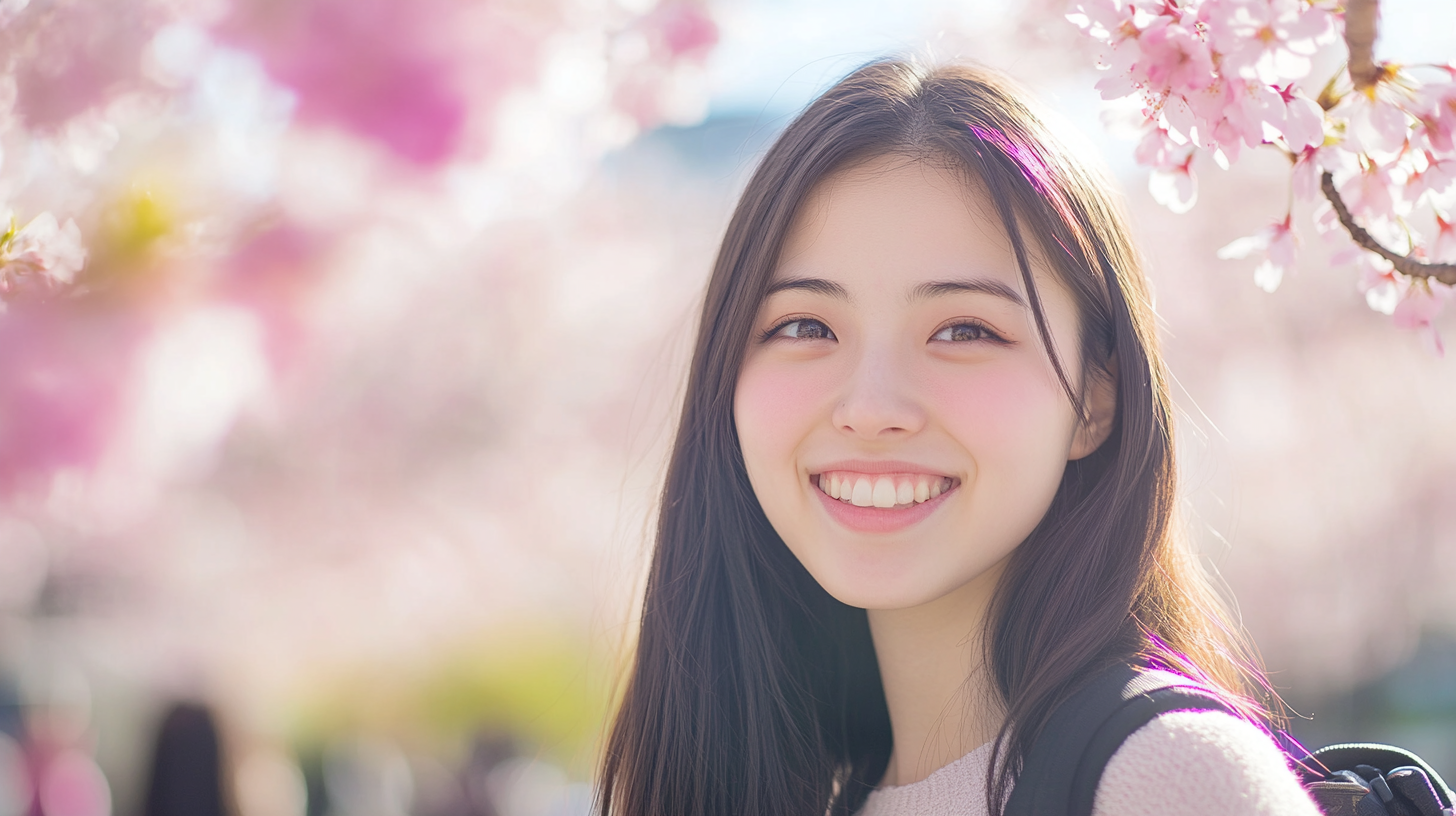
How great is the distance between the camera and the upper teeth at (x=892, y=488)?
1.10 meters

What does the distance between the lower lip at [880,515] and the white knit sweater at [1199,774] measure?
32cm

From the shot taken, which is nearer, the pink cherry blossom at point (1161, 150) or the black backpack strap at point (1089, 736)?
the black backpack strap at point (1089, 736)

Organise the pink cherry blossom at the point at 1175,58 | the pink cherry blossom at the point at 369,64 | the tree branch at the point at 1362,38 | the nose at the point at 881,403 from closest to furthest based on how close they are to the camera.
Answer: the tree branch at the point at 1362,38 < the pink cherry blossom at the point at 1175,58 < the nose at the point at 881,403 < the pink cherry blossom at the point at 369,64

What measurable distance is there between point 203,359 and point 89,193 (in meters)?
0.80

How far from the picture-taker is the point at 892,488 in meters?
1.10

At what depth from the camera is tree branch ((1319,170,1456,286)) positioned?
89 centimetres

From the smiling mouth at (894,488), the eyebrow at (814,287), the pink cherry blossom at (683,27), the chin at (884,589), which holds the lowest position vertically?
the chin at (884,589)

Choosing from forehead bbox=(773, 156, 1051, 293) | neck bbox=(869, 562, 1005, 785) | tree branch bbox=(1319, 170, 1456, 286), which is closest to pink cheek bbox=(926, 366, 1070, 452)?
forehead bbox=(773, 156, 1051, 293)

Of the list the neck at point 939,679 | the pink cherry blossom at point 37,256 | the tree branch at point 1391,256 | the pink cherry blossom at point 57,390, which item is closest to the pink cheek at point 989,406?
the neck at point 939,679

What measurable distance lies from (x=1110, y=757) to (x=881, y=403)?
0.40 m

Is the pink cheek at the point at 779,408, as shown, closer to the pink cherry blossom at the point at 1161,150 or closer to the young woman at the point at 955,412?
the young woman at the point at 955,412

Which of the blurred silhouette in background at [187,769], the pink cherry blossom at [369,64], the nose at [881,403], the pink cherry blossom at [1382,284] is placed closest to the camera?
the nose at [881,403]

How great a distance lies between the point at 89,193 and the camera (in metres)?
1.60

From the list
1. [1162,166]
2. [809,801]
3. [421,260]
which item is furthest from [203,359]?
[1162,166]
